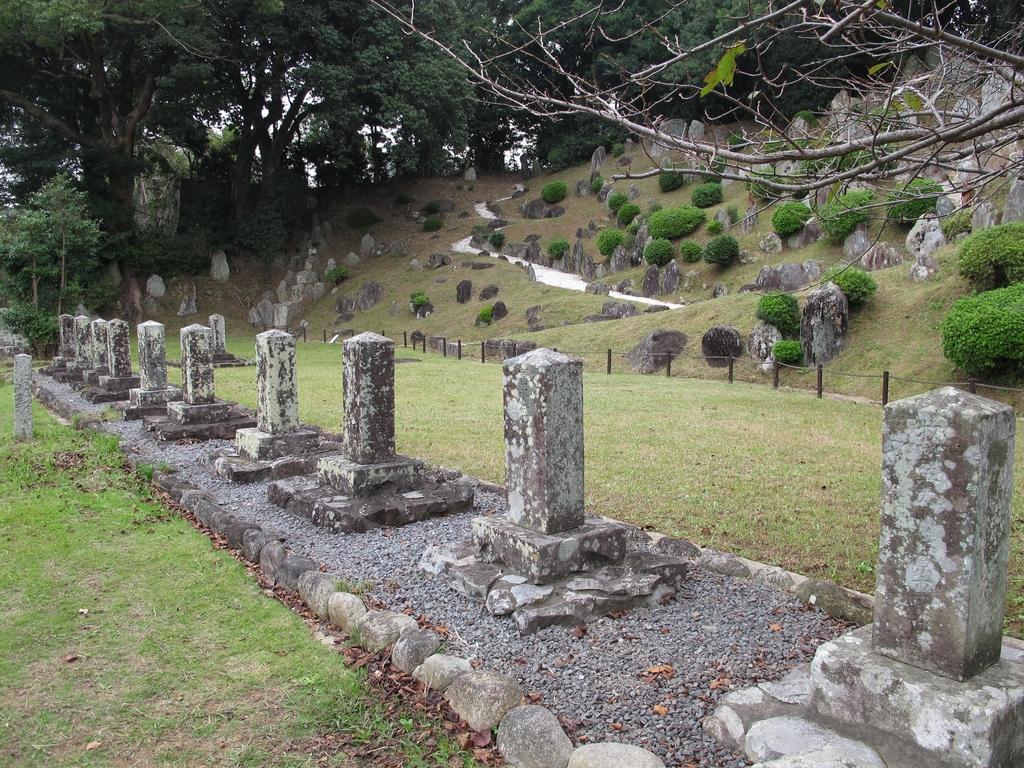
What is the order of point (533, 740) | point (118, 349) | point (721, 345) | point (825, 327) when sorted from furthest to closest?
point (721, 345) < point (825, 327) < point (118, 349) < point (533, 740)

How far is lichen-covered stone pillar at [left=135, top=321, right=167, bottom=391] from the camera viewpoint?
11844 millimetres

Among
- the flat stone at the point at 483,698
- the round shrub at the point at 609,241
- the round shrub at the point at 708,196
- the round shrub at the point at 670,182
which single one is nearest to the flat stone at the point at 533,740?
the flat stone at the point at 483,698

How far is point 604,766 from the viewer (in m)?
2.92

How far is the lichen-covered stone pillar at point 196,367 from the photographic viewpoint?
1041cm

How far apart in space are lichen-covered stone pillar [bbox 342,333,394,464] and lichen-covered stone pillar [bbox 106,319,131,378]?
8.87m

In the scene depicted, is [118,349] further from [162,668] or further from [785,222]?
[785,222]

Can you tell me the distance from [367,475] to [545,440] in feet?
7.95

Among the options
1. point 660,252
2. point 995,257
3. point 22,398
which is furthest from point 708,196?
point 22,398

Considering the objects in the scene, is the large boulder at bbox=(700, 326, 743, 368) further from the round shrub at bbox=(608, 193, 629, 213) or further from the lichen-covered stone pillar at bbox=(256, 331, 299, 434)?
the round shrub at bbox=(608, 193, 629, 213)

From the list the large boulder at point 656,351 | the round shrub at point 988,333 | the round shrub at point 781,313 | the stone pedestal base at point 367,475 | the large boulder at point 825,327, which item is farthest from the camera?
the large boulder at point 656,351

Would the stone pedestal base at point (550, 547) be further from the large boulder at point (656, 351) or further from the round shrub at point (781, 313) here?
the large boulder at point (656, 351)

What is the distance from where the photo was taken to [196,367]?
10414 millimetres

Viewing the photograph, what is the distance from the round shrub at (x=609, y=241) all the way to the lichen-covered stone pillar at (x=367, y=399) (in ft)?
83.9

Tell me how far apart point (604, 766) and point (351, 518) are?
3720 millimetres
